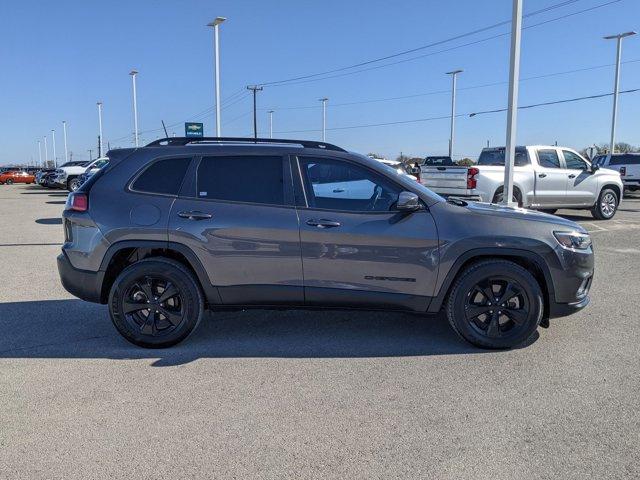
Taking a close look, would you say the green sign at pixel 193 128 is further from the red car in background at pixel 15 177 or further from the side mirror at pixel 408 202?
the red car in background at pixel 15 177

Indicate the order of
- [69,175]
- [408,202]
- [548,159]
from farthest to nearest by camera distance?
[69,175]
[548,159]
[408,202]

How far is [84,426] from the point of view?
3.44 meters

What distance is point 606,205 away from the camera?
14.7 meters

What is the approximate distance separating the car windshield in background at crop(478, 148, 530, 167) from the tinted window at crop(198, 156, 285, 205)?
34.2 ft

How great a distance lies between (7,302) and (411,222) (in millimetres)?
4738

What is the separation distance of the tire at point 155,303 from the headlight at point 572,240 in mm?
3068

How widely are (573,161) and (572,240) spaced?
10.5 metres

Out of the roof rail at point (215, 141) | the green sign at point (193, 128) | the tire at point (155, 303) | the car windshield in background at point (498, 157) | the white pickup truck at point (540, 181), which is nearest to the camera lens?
the tire at point (155, 303)

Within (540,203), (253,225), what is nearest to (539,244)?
(253,225)

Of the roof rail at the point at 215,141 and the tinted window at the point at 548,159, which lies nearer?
the roof rail at the point at 215,141

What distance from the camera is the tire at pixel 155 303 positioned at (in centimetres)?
470

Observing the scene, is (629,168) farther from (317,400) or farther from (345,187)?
(317,400)

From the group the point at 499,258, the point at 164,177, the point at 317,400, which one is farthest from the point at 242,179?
the point at 499,258

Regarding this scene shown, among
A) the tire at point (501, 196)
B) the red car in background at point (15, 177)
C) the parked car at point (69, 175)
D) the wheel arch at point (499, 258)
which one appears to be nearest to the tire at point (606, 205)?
the tire at point (501, 196)
